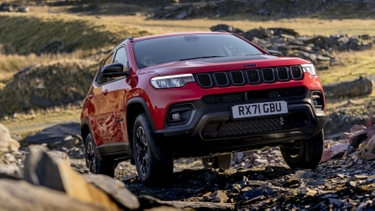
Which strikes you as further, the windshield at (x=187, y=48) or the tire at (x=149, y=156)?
the windshield at (x=187, y=48)

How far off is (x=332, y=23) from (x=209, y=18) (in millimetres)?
16980

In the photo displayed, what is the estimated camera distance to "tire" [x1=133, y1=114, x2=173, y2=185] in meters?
7.39

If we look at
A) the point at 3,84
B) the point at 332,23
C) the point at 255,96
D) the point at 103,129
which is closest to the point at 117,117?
the point at 103,129

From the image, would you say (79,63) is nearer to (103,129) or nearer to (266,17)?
(103,129)

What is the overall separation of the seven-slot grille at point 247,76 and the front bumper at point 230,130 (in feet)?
0.75

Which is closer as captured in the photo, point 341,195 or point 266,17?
point 341,195

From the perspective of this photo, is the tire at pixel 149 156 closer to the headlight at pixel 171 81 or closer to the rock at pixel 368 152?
the headlight at pixel 171 81

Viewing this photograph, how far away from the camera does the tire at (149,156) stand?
24.2 ft

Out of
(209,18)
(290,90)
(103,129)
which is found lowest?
(209,18)

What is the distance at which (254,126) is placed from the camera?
7.39 meters

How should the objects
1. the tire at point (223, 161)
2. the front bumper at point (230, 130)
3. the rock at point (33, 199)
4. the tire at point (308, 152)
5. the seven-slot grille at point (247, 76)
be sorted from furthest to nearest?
the tire at point (223, 161) → the tire at point (308, 152) → the seven-slot grille at point (247, 76) → the front bumper at point (230, 130) → the rock at point (33, 199)

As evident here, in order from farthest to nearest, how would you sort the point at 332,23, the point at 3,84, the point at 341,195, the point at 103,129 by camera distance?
the point at 332,23 < the point at 3,84 < the point at 103,129 < the point at 341,195

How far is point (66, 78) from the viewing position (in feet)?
117

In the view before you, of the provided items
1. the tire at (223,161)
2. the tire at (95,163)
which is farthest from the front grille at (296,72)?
the tire at (95,163)
